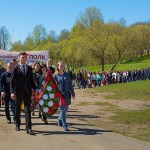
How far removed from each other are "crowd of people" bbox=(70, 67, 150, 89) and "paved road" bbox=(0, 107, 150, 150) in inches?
884

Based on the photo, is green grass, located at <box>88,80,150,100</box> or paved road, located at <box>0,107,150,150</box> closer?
paved road, located at <box>0,107,150,150</box>

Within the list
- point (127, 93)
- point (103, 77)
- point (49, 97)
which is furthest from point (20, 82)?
point (103, 77)

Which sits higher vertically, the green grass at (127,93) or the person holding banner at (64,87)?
the person holding banner at (64,87)

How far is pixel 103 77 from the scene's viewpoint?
40594mm

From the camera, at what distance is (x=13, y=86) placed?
1004cm

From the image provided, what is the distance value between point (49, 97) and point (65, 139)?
8.11ft

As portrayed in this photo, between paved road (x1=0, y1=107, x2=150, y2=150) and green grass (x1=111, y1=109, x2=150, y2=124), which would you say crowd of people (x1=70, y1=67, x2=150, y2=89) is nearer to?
green grass (x1=111, y1=109, x2=150, y2=124)

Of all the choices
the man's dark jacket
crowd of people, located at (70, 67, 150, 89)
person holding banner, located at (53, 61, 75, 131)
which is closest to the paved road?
person holding banner, located at (53, 61, 75, 131)

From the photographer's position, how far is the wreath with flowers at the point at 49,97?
36.9 ft

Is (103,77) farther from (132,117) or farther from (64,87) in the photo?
A: (64,87)

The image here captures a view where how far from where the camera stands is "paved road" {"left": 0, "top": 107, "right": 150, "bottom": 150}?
8336 millimetres

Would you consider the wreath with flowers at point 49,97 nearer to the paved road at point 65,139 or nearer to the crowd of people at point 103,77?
the paved road at point 65,139

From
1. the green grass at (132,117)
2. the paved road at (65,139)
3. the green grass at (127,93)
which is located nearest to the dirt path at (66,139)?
the paved road at (65,139)

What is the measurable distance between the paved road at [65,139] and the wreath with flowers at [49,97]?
489 millimetres
